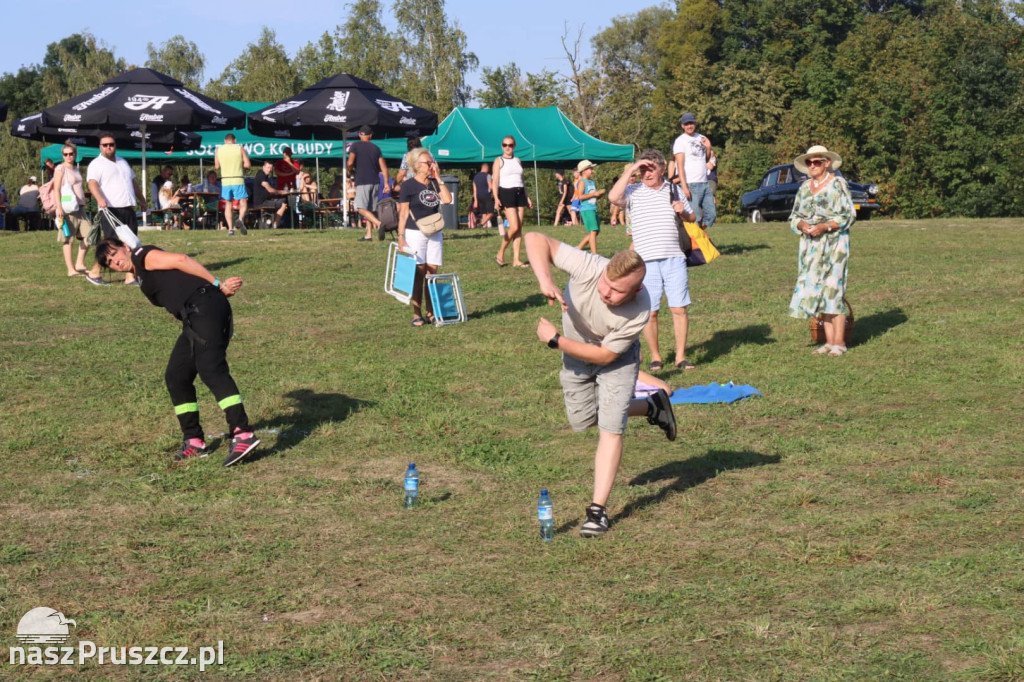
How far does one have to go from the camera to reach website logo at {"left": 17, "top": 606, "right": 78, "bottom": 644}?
5262mm

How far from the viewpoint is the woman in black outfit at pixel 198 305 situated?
8.20 m

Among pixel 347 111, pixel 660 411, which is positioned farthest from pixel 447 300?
pixel 347 111

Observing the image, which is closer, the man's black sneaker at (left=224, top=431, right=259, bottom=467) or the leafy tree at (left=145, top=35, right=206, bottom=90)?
the man's black sneaker at (left=224, top=431, right=259, bottom=467)

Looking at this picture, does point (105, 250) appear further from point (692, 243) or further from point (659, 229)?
point (692, 243)

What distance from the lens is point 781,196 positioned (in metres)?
29.6

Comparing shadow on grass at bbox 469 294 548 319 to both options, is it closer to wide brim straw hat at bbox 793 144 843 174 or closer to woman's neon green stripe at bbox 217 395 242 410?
wide brim straw hat at bbox 793 144 843 174

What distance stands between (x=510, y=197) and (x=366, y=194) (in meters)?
3.90

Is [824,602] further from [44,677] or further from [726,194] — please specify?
[726,194]

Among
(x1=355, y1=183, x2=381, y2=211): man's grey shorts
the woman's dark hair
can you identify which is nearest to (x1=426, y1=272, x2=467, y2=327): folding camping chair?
the woman's dark hair

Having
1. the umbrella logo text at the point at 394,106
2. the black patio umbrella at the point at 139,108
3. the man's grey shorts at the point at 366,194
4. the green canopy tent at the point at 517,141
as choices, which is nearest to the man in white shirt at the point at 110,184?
the man's grey shorts at the point at 366,194

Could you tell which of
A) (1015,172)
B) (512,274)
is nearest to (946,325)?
(512,274)

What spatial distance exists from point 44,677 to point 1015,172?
3492cm

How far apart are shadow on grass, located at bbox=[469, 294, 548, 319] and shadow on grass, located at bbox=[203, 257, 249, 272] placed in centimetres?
518

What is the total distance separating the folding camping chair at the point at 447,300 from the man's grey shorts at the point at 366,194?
657cm
